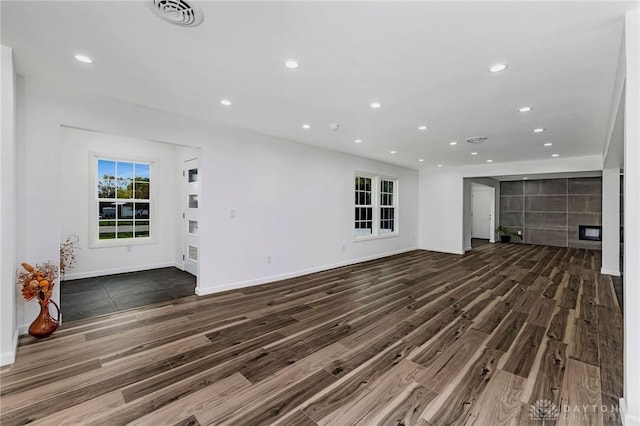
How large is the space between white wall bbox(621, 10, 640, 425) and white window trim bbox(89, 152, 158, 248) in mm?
6750

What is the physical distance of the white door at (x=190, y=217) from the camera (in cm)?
528

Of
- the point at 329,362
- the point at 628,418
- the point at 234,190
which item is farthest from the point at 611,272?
the point at 234,190

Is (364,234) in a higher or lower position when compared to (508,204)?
lower

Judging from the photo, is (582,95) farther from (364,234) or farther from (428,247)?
(428,247)

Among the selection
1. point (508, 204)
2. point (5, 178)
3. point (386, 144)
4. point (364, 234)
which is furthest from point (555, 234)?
point (5, 178)

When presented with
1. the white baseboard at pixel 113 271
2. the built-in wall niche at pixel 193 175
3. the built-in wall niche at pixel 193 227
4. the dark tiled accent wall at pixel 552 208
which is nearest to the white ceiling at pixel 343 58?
the built-in wall niche at pixel 193 175

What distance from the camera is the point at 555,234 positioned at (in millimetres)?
9617

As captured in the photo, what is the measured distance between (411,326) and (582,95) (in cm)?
309

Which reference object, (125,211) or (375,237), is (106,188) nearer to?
(125,211)

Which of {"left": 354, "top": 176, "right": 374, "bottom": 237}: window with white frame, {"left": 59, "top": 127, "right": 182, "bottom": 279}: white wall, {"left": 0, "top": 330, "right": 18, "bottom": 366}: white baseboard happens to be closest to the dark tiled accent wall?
{"left": 354, "top": 176, "right": 374, "bottom": 237}: window with white frame

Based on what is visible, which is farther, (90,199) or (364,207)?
(364,207)

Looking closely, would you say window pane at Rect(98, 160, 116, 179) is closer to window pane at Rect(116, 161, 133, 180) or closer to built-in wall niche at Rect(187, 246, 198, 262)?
window pane at Rect(116, 161, 133, 180)

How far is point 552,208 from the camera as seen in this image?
969 centimetres

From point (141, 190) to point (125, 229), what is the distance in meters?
0.84
